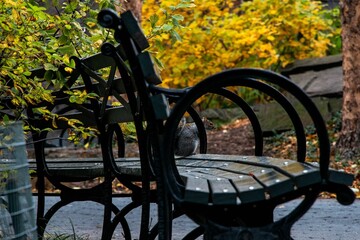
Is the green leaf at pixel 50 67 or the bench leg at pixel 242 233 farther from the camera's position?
the green leaf at pixel 50 67

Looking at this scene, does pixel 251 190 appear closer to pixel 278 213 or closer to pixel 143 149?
pixel 143 149

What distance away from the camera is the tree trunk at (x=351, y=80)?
10547 millimetres

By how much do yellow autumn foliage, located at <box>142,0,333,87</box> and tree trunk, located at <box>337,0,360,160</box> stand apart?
2.54 meters

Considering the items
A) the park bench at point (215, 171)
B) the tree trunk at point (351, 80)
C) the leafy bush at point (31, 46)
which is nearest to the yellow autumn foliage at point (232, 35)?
the tree trunk at point (351, 80)

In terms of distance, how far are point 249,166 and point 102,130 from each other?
883 mm

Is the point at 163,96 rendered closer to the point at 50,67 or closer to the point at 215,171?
the point at 215,171

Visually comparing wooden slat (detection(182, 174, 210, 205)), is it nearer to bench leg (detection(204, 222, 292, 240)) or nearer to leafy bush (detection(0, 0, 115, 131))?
bench leg (detection(204, 222, 292, 240))

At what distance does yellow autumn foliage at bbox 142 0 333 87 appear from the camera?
44.3 ft

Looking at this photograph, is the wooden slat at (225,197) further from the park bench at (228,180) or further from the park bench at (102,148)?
the park bench at (102,148)

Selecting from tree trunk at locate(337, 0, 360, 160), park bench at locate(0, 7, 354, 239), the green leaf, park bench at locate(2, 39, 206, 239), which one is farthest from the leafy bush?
tree trunk at locate(337, 0, 360, 160)

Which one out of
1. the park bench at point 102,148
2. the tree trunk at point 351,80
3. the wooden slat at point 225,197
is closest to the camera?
the wooden slat at point 225,197

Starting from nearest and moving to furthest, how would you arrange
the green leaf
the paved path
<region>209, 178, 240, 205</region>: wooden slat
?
<region>209, 178, 240, 205</region>: wooden slat < the green leaf < the paved path

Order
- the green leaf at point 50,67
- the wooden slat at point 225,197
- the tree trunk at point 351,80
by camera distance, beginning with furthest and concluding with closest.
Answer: the tree trunk at point 351,80, the green leaf at point 50,67, the wooden slat at point 225,197

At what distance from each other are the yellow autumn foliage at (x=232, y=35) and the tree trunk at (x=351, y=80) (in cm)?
254
